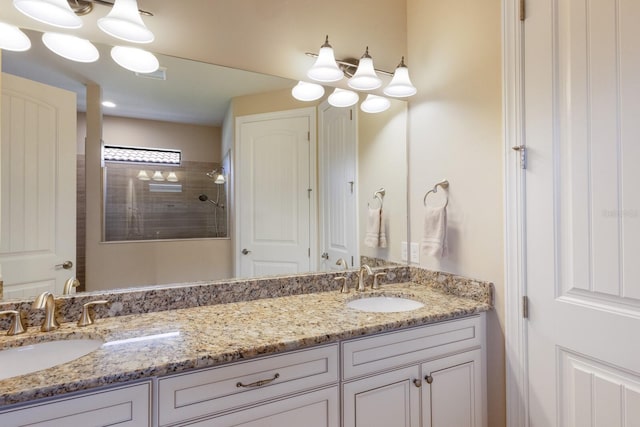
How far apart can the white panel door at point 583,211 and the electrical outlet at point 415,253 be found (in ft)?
2.07

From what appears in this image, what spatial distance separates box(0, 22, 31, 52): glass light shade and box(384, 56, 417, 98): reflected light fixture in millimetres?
1567

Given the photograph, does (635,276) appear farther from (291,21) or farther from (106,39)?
(106,39)

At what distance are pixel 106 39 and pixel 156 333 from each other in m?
1.18

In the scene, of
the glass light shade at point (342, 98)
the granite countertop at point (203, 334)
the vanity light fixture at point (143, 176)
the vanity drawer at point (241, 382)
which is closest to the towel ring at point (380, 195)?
the glass light shade at point (342, 98)

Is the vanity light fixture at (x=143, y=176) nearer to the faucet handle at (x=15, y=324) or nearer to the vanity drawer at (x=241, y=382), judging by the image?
the faucet handle at (x=15, y=324)

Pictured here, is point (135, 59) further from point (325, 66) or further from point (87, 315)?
point (87, 315)

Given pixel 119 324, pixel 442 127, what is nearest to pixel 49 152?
pixel 119 324

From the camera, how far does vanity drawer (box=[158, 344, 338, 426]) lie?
95 cm

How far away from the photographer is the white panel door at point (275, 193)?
1.70 m

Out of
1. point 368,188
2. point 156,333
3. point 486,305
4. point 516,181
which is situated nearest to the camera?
point 156,333

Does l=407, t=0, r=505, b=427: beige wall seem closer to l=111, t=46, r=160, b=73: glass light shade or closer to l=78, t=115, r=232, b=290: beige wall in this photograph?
l=78, t=115, r=232, b=290: beige wall

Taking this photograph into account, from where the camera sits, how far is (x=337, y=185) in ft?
6.40

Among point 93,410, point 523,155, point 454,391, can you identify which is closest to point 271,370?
point 93,410

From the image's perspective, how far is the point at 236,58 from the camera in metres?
1.62
